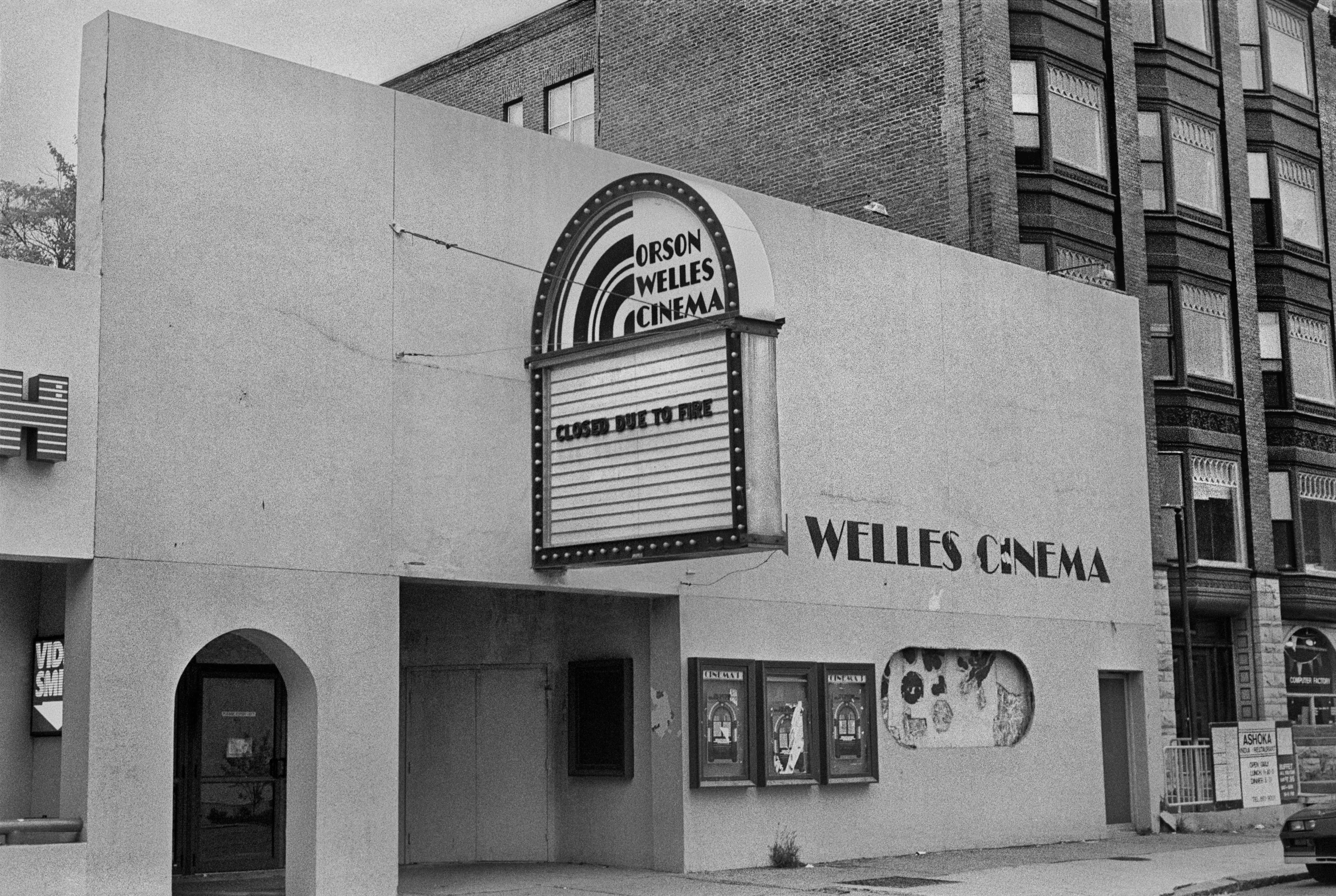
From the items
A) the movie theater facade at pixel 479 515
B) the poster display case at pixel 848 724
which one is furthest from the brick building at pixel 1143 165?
the poster display case at pixel 848 724

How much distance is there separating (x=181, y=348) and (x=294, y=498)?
171 cm

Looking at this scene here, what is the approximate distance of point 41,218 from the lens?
3612 cm

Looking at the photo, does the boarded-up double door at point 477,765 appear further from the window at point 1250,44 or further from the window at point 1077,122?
the window at point 1250,44

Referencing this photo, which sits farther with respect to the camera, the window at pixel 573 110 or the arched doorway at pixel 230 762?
the window at pixel 573 110

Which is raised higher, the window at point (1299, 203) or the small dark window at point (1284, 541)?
the window at point (1299, 203)

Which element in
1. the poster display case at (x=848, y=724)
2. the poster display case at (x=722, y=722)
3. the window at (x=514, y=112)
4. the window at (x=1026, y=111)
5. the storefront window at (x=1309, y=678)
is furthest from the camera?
the window at (x=514, y=112)

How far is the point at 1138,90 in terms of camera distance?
31609 mm

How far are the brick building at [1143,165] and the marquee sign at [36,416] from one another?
1524 cm

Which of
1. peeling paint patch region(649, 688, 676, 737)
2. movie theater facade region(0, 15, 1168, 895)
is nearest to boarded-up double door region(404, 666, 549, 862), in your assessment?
movie theater facade region(0, 15, 1168, 895)

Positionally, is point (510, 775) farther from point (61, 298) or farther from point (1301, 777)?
point (1301, 777)

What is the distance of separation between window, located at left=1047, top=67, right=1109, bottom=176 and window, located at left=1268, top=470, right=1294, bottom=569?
7.88 m

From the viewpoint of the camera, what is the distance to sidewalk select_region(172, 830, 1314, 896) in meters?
16.6

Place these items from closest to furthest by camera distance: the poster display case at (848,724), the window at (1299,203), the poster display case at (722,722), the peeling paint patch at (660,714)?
the poster display case at (722,722) → the peeling paint patch at (660,714) → the poster display case at (848,724) → the window at (1299,203)

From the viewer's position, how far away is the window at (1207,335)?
31.3 meters
